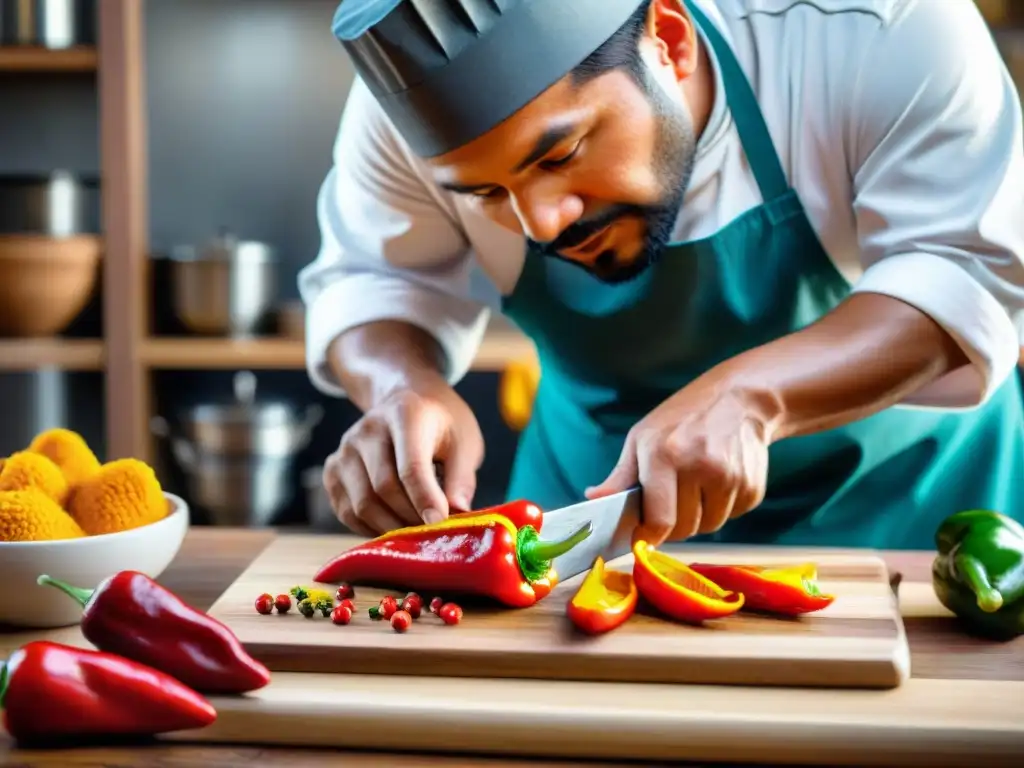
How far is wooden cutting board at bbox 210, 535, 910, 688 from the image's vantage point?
940mm

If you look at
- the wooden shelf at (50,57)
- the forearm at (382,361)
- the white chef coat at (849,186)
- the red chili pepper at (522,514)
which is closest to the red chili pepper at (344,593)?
the red chili pepper at (522,514)

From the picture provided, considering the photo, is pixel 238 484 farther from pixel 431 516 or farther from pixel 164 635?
pixel 164 635

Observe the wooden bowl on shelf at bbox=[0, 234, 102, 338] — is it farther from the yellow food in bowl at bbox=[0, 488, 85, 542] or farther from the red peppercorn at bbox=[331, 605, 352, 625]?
the red peppercorn at bbox=[331, 605, 352, 625]

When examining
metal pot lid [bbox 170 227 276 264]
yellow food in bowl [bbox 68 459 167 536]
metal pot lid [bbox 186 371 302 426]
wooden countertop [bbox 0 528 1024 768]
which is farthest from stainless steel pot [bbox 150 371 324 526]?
yellow food in bowl [bbox 68 459 167 536]

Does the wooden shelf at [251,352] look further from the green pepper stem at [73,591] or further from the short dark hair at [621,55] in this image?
the green pepper stem at [73,591]

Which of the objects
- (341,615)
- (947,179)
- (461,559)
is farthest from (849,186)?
(341,615)

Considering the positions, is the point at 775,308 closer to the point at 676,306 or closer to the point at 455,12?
the point at 676,306

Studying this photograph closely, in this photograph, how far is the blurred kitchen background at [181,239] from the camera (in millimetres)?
2523

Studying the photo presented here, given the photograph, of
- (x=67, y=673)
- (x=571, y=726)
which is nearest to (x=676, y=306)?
(x=571, y=726)

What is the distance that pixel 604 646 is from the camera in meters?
0.97

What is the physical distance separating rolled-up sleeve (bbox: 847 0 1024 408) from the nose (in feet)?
0.97

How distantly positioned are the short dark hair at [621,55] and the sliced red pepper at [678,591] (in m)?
0.43

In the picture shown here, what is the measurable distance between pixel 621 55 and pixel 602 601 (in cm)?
51

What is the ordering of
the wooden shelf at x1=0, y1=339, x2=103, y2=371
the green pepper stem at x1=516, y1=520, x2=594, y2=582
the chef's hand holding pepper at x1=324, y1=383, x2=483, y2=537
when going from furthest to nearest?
1. the wooden shelf at x1=0, y1=339, x2=103, y2=371
2. the chef's hand holding pepper at x1=324, y1=383, x2=483, y2=537
3. the green pepper stem at x1=516, y1=520, x2=594, y2=582
